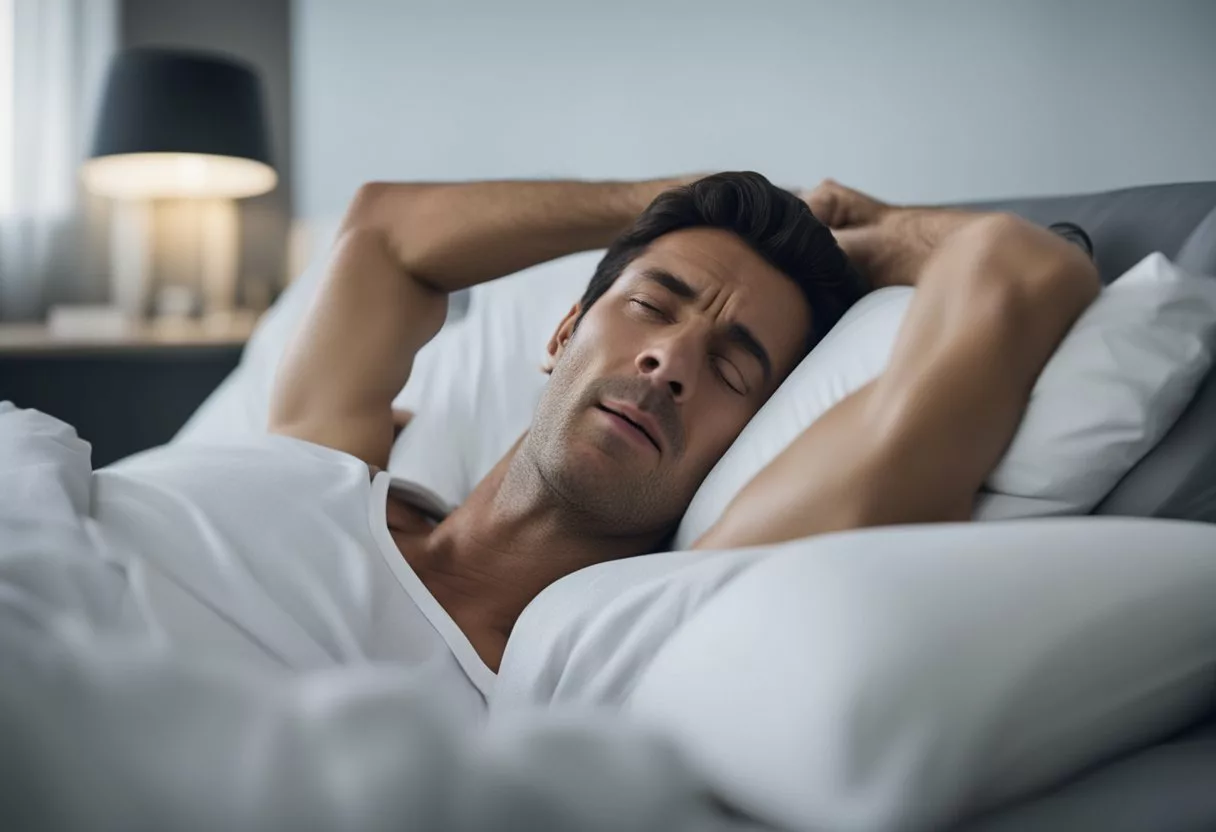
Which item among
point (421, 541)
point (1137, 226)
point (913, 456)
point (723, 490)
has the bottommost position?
point (421, 541)

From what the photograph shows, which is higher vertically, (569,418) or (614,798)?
(614,798)

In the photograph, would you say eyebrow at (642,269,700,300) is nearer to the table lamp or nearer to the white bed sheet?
the white bed sheet

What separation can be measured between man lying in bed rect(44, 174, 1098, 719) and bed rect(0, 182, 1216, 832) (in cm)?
8

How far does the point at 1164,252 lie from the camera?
3.25 ft

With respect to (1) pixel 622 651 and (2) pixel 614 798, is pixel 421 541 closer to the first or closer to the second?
(1) pixel 622 651

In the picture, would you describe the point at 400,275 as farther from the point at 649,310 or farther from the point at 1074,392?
the point at 1074,392

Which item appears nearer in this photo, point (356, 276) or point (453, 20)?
point (356, 276)

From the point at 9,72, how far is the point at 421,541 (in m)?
2.88

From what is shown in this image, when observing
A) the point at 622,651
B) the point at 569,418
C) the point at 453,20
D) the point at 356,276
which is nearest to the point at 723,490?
the point at 569,418

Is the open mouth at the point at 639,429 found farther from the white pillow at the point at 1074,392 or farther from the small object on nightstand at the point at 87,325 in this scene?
the small object on nightstand at the point at 87,325

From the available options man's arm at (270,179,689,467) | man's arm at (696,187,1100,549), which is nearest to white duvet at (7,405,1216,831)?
man's arm at (696,187,1100,549)

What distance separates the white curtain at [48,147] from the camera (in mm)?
3195

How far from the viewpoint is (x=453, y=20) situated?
101 inches

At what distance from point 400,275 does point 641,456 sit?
1.69 feet
